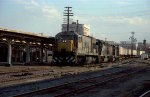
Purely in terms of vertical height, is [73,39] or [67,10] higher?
[67,10]

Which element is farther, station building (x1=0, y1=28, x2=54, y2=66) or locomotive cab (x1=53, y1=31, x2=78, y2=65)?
station building (x1=0, y1=28, x2=54, y2=66)

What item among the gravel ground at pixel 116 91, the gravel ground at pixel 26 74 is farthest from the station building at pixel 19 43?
the gravel ground at pixel 116 91

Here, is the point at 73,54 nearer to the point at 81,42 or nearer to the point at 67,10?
the point at 81,42

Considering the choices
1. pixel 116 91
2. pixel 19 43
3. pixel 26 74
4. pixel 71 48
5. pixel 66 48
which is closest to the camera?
pixel 116 91

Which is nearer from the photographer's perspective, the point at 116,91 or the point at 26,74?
the point at 116,91

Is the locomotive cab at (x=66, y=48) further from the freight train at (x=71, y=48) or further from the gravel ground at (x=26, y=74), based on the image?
the gravel ground at (x=26, y=74)

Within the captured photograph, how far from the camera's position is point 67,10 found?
70312mm

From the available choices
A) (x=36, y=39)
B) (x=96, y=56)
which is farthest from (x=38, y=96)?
(x=36, y=39)

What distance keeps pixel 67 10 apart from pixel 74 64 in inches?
1455

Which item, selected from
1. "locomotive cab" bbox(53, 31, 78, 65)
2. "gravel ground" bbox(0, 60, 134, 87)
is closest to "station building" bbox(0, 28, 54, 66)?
"locomotive cab" bbox(53, 31, 78, 65)

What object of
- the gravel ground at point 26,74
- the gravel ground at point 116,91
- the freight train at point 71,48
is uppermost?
the freight train at point 71,48

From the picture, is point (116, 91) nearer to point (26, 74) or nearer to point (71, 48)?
point (26, 74)

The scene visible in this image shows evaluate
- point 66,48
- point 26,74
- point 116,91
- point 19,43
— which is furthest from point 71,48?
point 116,91

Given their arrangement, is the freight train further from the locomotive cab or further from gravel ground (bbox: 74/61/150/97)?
gravel ground (bbox: 74/61/150/97)
